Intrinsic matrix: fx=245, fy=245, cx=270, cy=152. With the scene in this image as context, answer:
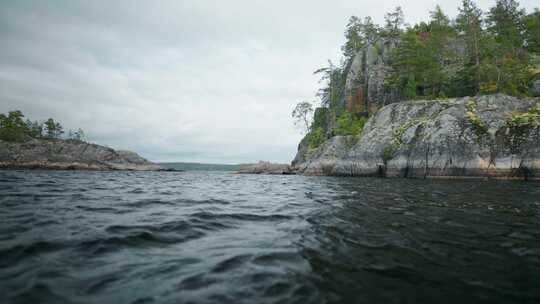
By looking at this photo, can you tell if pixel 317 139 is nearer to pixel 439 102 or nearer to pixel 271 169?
pixel 271 169

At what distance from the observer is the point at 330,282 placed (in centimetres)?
289

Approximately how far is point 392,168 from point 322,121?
111ft

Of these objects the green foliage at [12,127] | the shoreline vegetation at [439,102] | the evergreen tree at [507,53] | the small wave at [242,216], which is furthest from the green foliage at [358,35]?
the green foliage at [12,127]

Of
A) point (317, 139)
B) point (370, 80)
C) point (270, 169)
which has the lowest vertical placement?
point (270, 169)

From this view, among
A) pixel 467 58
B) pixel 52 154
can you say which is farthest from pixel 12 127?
pixel 467 58

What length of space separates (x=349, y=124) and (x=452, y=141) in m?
19.8

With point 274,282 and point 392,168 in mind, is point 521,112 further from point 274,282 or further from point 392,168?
point 274,282

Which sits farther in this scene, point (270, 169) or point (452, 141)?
point (270, 169)

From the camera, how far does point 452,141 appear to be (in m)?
22.5

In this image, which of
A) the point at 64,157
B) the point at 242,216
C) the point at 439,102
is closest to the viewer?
the point at 242,216

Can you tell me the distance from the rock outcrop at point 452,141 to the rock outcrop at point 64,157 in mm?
55333

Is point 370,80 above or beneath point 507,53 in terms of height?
beneath

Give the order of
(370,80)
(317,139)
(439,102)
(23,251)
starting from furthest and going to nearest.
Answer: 1. (317,139)
2. (370,80)
3. (439,102)
4. (23,251)

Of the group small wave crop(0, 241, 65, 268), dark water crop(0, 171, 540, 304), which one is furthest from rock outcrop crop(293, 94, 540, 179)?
small wave crop(0, 241, 65, 268)
